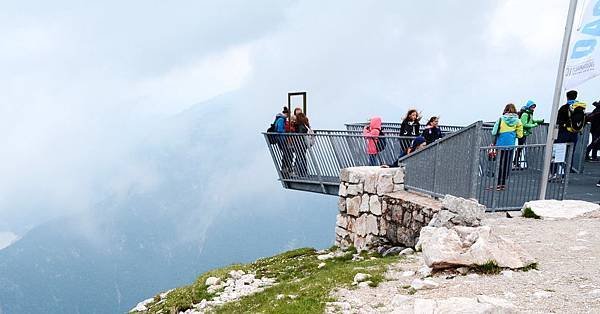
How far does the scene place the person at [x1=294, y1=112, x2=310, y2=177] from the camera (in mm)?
13439

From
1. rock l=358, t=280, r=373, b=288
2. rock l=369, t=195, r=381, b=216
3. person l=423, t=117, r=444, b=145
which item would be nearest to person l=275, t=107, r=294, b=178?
rock l=369, t=195, r=381, b=216

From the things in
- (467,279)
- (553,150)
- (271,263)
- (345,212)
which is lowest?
(271,263)

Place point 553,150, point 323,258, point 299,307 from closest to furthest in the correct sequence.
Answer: point 299,307 < point 553,150 < point 323,258

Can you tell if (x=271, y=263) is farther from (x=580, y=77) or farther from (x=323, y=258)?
(x=580, y=77)

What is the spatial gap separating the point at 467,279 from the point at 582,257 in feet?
6.09

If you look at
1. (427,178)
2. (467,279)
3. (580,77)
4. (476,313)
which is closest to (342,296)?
(467,279)

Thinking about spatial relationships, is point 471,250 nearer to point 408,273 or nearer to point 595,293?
point 408,273

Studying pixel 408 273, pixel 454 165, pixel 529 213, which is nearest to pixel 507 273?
pixel 408 273

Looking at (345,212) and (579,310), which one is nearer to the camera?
(579,310)

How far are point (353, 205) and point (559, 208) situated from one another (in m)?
4.48

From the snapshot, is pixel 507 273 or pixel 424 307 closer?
pixel 424 307

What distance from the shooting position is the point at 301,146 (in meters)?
13.4

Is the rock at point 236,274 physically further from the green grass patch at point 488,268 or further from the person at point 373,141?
the green grass patch at point 488,268

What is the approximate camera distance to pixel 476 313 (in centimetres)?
388
